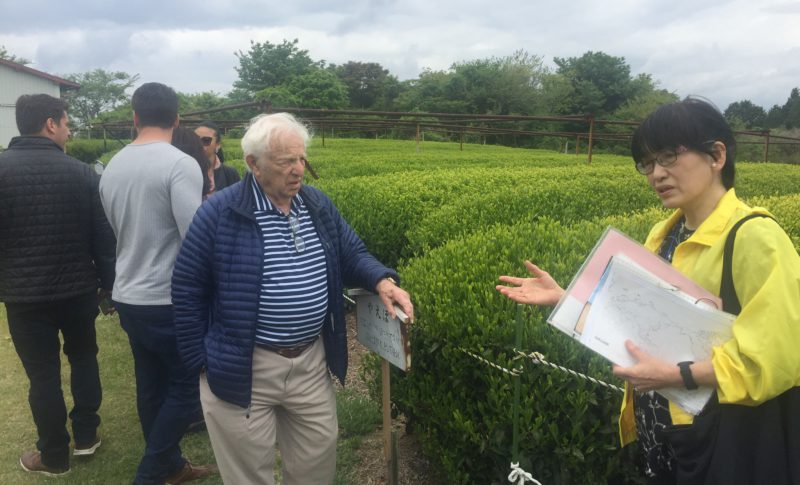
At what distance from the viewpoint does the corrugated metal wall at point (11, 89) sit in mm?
33969

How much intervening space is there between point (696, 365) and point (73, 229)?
11.1 feet

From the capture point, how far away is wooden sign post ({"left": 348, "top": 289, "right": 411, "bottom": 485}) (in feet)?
7.94

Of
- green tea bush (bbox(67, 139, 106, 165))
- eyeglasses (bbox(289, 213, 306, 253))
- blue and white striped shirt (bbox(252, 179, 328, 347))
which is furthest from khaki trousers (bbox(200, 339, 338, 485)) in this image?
green tea bush (bbox(67, 139, 106, 165))

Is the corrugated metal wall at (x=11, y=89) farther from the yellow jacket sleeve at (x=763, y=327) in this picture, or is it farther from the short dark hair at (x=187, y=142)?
the yellow jacket sleeve at (x=763, y=327)

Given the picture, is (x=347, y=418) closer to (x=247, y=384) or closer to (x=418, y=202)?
(x=247, y=384)

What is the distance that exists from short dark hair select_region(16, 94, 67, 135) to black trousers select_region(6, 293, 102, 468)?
3.38 ft

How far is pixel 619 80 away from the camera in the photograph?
6019 centimetres

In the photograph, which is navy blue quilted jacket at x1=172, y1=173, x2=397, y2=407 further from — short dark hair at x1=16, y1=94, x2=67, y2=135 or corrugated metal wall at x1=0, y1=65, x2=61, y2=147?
corrugated metal wall at x1=0, y1=65, x2=61, y2=147

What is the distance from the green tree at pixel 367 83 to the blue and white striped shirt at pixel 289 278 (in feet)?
205

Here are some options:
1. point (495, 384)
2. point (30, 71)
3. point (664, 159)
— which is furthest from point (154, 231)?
point (30, 71)

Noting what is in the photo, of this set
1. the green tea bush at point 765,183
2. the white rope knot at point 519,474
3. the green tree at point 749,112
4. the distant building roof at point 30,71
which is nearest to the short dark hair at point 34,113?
the white rope knot at point 519,474

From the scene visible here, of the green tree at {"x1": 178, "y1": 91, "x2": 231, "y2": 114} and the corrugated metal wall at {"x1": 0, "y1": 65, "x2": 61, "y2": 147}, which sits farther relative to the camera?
the green tree at {"x1": 178, "y1": 91, "x2": 231, "y2": 114}

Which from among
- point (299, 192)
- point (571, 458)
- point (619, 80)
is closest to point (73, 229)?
point (299, 192)

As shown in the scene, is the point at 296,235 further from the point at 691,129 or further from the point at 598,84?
the point at 598,84
